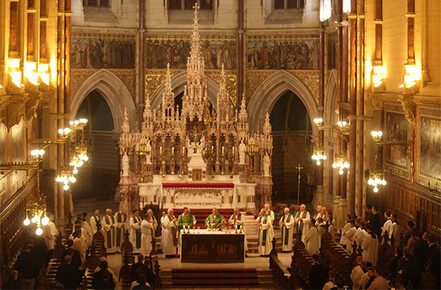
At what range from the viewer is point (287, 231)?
26.5 metres

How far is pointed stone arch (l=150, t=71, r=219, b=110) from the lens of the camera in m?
36.9

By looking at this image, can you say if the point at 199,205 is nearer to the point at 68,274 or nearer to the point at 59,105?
the point at 59,105

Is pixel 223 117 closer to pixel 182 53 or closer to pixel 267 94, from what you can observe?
pixel 267 94

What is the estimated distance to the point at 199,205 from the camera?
30328 millimetres

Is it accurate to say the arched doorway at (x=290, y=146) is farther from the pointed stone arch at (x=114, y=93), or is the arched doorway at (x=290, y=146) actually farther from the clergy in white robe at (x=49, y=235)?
the clergy in white robe at (x=49, y=235)

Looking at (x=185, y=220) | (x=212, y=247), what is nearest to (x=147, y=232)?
(x=185, y=220)

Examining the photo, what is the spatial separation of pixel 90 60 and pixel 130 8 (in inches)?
121

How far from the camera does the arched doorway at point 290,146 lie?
127 feet

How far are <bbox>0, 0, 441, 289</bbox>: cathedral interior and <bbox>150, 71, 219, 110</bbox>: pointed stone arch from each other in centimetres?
7

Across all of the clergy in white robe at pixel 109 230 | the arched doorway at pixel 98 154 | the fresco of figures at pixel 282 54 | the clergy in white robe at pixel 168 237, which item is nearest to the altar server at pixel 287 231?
the clergy in white robe at pixel 168 237

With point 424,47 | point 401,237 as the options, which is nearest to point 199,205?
point 401,237

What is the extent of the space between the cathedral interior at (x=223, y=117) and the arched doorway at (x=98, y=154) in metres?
0.07

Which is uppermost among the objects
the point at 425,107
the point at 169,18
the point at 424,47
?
the point at 169,18

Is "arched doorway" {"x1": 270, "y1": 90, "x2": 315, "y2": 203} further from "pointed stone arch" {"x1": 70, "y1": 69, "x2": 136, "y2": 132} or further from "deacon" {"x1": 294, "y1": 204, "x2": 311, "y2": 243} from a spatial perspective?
"deacon" {"x1": 294, "y1": 204, "x2": 311, "y2": 243}
